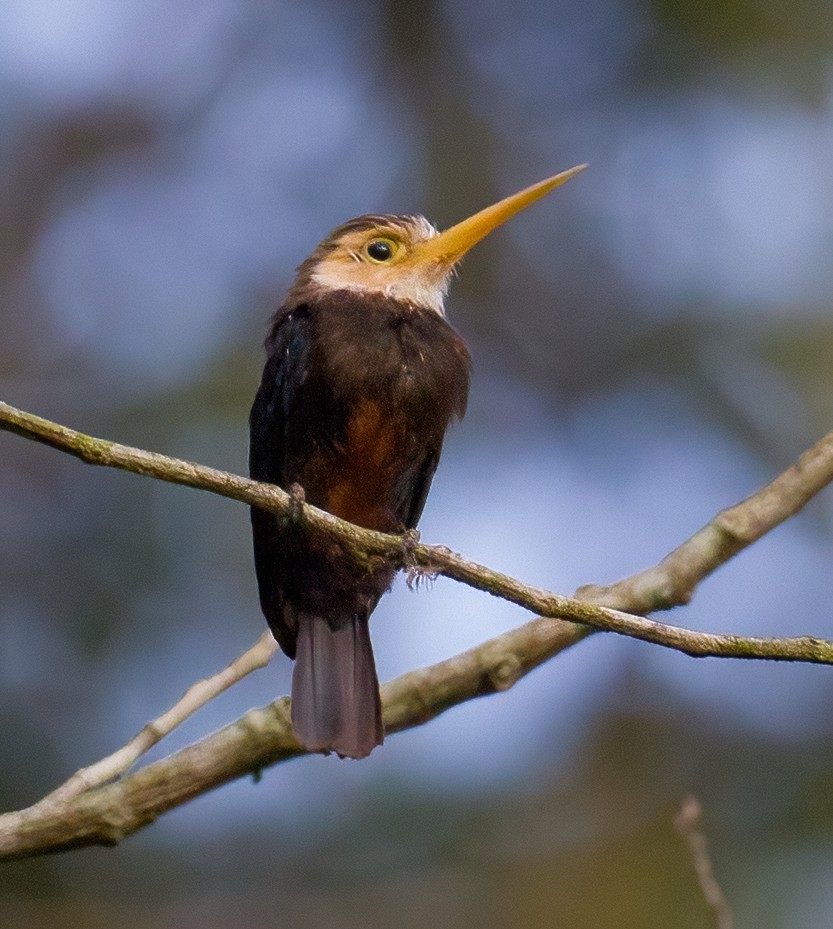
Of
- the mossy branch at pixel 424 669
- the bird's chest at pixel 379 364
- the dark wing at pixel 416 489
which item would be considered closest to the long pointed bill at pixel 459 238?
the bird's chest at pixel 379 364

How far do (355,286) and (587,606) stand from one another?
1.65m

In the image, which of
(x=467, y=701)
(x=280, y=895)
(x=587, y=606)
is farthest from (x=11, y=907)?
(x=587, y=606)

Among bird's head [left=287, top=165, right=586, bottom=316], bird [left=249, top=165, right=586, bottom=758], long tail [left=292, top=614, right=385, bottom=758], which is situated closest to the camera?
long tail [left=292, top=614, right=385, bottom=758]

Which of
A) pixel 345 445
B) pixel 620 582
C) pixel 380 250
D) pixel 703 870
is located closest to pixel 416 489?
pixel 345 445

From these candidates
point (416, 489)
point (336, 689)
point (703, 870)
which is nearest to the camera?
point (703, 870)

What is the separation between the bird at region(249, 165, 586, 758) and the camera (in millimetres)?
3203

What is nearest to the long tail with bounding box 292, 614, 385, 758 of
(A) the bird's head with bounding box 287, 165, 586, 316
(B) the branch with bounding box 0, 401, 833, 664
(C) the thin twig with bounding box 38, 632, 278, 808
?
(C) the thin twig with bounding box 38, 632, 278, 808

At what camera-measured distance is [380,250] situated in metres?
3.81

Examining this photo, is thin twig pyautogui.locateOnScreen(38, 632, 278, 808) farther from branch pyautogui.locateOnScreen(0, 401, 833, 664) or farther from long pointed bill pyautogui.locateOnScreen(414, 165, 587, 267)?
long pointed bill pyautogui.locateOnScreen(414, 165, 587, 267)

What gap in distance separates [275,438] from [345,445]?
23cm

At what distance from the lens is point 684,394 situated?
5.92m

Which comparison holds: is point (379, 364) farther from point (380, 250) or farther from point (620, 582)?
point (620, 582)

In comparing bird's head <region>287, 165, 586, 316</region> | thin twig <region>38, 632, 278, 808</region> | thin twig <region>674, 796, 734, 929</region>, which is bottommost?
thin twig <region>674, 796, 734, 929</region>

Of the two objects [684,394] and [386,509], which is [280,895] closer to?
[386,509]
